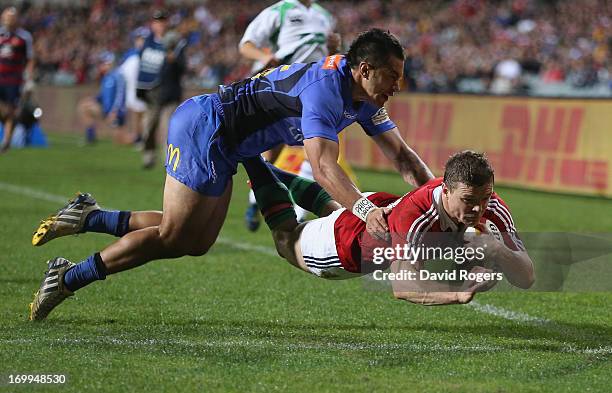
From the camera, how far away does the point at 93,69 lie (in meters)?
40.2

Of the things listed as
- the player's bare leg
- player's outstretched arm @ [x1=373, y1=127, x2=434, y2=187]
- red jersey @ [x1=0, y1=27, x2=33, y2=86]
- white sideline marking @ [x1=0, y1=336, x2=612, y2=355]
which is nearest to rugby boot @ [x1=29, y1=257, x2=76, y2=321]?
the player's bare leg

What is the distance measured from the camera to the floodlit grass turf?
514 centimetres

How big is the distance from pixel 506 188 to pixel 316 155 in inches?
432

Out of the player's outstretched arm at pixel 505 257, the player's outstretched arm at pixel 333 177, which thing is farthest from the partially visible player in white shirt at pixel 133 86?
the player's outstretched arm at pixel 505 257

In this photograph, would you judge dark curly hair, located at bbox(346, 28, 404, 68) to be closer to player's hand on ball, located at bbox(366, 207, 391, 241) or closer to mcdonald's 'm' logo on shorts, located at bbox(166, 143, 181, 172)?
player's hand on ball, located at bbox(366, 207, 391, 241)

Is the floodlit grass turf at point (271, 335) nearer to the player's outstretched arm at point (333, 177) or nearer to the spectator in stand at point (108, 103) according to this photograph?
the player's outstretched arm at point (333, 177)

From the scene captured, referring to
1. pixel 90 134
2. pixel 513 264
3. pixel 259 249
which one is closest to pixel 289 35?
pixel 259 249

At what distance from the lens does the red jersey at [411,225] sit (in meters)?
5.59

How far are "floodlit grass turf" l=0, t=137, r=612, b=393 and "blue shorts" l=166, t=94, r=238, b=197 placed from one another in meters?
0.87

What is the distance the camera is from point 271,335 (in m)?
6.18

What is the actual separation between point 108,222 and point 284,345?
1568mm

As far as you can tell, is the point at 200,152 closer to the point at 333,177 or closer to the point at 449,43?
the point at 333,177

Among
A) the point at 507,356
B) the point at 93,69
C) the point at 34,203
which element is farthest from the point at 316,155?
the point at 93,69

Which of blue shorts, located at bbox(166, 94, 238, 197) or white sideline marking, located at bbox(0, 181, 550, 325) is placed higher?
blue shorts, located at bbox(166, 94, 238, 197)
